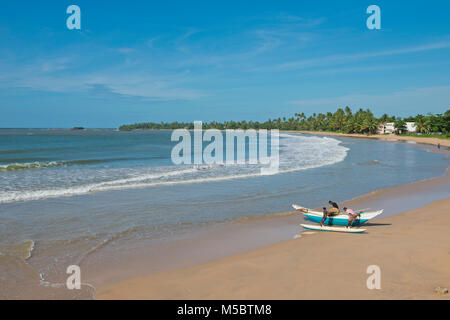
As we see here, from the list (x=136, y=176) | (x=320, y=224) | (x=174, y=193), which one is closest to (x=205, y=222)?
(x=320, y=224)

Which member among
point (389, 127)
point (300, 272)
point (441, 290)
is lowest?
point (300, 272)

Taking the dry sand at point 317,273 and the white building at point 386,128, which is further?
the white building at point 386,128

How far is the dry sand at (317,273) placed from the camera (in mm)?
6180

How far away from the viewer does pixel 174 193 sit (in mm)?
17109

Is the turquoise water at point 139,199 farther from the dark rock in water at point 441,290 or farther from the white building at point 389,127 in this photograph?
the white building at point 389,127

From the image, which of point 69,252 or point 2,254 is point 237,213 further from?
point 2,254

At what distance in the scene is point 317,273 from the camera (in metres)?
7.00

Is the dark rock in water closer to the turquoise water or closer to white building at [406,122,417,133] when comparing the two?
the turquoise water

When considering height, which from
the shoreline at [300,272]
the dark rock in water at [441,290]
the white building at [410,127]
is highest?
the white building at [410,127]

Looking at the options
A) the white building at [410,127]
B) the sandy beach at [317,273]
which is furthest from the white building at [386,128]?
the sandy beach at [317,273]

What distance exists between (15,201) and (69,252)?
8213mm

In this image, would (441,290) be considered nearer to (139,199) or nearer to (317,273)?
(317,273)

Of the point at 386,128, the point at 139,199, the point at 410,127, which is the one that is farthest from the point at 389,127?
the point at 139,199
